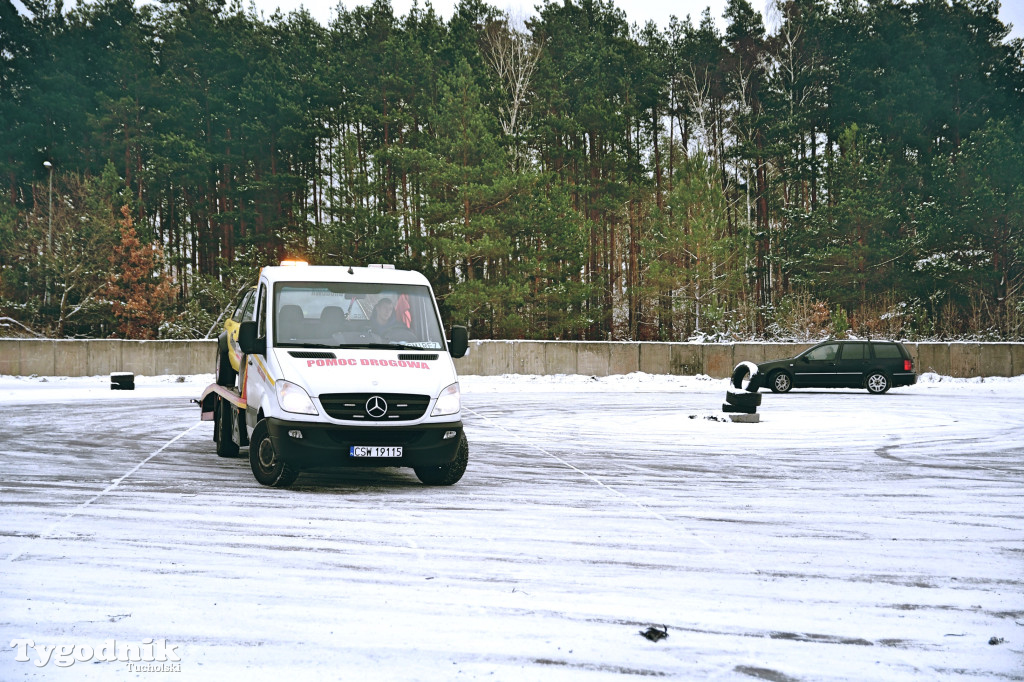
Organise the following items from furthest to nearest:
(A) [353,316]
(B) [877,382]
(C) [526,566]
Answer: (B) [877,382], (A) [353,316], (C) [526,566]

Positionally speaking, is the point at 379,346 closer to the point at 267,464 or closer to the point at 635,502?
the point at 267,464

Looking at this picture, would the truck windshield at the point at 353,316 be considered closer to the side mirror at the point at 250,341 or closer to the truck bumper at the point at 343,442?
the side mirror at the point at 250,341

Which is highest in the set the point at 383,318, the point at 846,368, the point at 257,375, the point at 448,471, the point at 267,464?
the point at 383,318

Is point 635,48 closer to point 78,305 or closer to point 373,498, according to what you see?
point 78,305

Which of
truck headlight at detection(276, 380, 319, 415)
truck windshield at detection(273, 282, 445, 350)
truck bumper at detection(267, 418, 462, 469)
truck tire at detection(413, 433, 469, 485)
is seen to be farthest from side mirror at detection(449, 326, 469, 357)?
truck headlight at detection(276, 380, 319, 415)

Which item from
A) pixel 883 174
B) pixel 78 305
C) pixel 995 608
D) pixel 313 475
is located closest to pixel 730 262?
pixel 883 174

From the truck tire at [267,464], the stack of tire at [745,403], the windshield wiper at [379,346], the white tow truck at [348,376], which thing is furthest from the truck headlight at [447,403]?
the stack of tire at [745,403]

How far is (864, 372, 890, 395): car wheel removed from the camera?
31.6m

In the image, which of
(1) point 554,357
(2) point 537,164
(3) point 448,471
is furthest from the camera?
(2) point 537,164

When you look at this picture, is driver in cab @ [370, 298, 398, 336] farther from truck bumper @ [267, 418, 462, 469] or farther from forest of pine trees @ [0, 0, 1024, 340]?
forest of pine trees @ [0, 0, 1024, 340]

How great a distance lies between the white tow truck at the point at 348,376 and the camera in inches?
394

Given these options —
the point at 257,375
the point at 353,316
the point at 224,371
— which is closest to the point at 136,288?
the point at 224,371

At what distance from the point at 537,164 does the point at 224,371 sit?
41698mm

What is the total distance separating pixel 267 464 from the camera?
10.7 metres
